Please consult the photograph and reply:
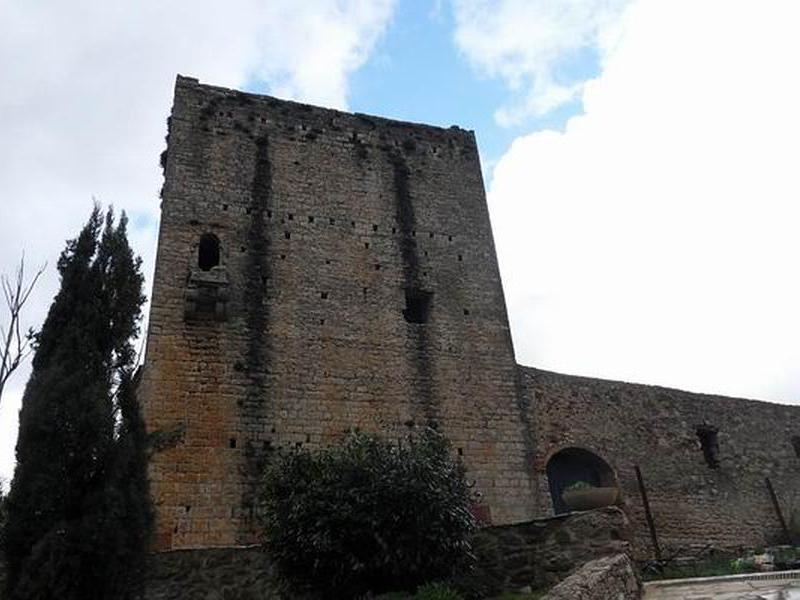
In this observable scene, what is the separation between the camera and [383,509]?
27.3ft

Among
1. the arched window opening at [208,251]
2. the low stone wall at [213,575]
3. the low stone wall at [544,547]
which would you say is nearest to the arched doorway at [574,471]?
the low stone wall at [544,547]

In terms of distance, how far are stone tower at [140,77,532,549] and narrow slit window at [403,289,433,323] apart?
4cm

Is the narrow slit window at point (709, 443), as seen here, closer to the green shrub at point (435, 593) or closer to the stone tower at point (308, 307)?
the stone tower at point (308, 307)

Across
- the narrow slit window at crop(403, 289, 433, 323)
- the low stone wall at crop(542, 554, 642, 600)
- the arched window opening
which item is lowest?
the low stone wall at crop(542, 554, 642, 600)

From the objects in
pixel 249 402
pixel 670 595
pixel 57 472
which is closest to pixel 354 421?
pixel 249 402

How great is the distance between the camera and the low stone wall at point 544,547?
8.29 metres

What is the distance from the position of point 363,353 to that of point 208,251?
3598 mm

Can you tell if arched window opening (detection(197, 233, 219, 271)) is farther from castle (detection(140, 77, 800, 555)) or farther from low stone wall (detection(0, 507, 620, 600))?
low stone wall (detection(0, 507, 620, 600))

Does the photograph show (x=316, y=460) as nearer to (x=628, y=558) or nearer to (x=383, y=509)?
(x=383, y=509)

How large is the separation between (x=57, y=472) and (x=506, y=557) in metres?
5.25

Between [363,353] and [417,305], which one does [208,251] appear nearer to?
[363,353]

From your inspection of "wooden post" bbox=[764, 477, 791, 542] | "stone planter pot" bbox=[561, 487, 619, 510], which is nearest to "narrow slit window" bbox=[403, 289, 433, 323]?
"stone planter pot" bbox=[561, 487, 619, 510]

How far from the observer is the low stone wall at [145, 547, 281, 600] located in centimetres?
885

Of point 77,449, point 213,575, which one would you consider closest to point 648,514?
point 213,575
